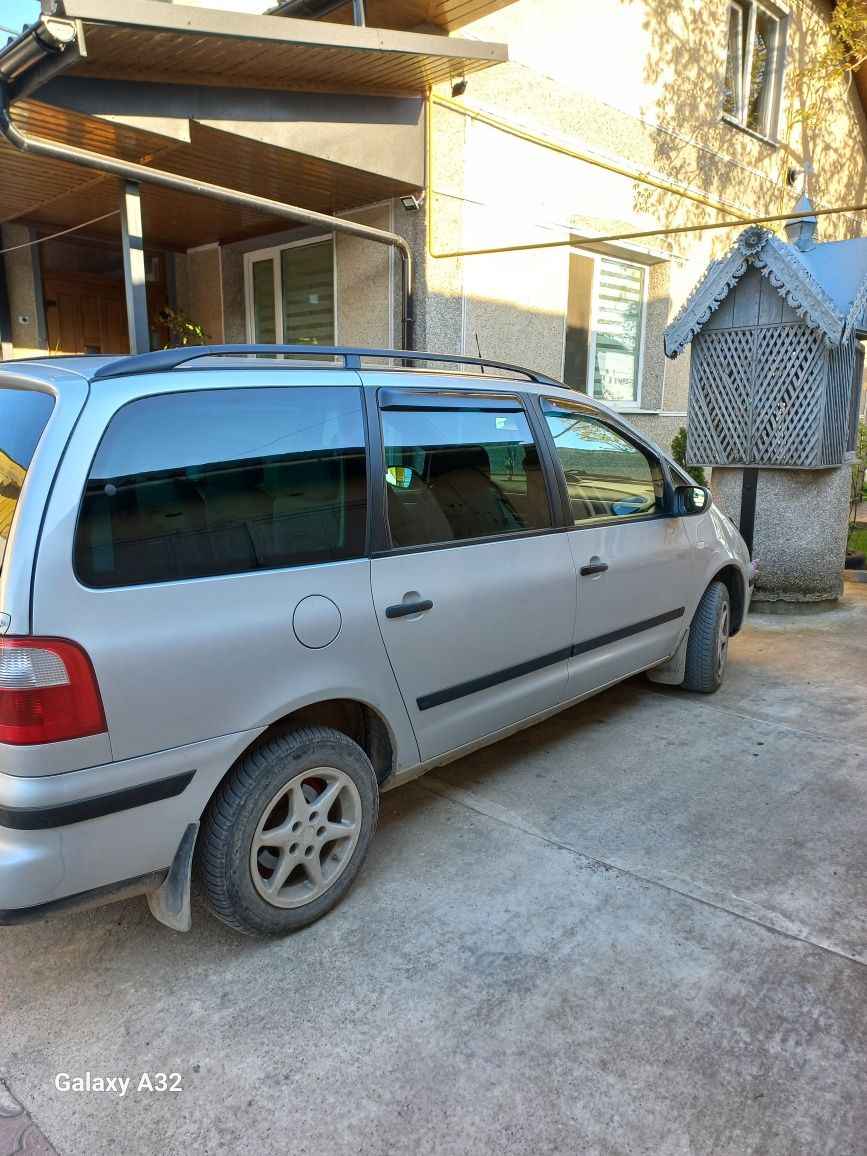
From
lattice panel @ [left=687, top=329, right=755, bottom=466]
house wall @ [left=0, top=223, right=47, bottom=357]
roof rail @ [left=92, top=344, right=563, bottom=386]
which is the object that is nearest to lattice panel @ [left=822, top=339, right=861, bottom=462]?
lattice panel @ [left=687, top=329, right=755, bottom=466]

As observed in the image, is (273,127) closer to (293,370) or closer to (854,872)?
→ (293,370)

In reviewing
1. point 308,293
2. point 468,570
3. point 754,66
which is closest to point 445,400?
point 468,570

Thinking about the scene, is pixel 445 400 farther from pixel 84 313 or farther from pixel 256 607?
pixel 84 313

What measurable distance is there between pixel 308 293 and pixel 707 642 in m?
5.83

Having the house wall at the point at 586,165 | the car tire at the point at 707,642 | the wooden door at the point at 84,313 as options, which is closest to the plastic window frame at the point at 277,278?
the house wall at the point at 586,165

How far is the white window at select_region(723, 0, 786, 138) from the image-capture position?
10508 millimetres

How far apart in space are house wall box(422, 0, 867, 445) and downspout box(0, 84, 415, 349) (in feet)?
0.82

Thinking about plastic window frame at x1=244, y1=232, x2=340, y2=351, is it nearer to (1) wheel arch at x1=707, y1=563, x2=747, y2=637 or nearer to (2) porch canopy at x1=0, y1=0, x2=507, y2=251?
(2) porch canopy at x1=0, y1=0, x2=507, y2=251

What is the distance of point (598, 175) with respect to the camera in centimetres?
838

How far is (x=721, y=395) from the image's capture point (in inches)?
253

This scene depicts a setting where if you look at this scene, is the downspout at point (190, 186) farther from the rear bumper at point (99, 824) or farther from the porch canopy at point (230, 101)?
the rear bumper at point (99, 824)

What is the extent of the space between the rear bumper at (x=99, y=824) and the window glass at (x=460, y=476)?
1.05m

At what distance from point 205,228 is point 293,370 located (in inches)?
261

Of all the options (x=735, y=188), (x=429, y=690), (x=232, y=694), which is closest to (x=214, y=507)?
(x=232, y=694)
